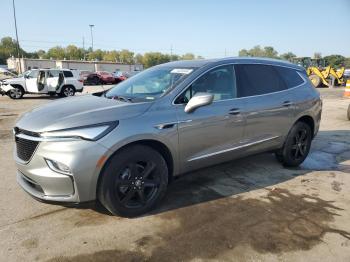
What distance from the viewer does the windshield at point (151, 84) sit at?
13.5 ft

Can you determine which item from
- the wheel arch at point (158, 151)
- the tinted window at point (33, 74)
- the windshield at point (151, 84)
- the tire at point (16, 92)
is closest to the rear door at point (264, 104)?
the windshield at point (151, 84)

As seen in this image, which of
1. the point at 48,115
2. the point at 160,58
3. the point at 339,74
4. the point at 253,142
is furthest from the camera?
the point at 160,58

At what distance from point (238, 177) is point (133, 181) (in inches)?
80.9

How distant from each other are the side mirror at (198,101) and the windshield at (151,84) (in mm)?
342

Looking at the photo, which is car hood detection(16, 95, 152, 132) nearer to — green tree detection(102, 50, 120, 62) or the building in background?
the building in background

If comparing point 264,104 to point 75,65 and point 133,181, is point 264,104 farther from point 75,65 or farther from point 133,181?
point 75,65

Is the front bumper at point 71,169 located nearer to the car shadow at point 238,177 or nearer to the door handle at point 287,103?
the car shadow at point 238,177

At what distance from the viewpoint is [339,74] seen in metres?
26.7

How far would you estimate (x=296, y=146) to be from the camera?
5.59 meters

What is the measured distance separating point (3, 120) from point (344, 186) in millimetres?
9858

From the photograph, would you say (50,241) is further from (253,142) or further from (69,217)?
(253,142)

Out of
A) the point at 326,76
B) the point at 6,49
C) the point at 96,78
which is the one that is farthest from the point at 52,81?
the point at 6,49

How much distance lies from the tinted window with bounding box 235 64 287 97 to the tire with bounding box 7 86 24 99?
16445mm

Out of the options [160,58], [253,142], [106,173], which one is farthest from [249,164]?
[160,58]
